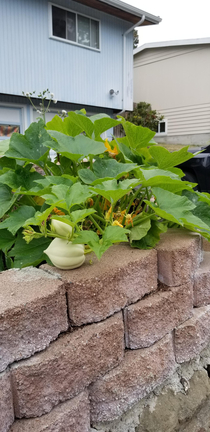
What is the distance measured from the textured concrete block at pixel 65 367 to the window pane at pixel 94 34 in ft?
31.5

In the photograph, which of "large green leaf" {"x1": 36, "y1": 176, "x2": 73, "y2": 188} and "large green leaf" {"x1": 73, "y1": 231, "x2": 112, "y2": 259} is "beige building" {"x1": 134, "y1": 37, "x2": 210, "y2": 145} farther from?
"large green leaf" {"x1": 73, "y1": 231, "x2": 112, "y2": 259}

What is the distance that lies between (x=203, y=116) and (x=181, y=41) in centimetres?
312

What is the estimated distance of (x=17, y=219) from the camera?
33.9 inches

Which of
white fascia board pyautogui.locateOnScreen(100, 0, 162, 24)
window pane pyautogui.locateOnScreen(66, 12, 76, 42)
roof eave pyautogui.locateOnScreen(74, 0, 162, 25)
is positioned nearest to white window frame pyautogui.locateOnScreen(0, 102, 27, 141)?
window pane pyautogui.locateOnScreen(66, 12, 76, 42)

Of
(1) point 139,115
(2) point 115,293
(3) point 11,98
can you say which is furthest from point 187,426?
(1) point 139,115

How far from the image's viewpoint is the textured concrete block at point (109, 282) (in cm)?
77

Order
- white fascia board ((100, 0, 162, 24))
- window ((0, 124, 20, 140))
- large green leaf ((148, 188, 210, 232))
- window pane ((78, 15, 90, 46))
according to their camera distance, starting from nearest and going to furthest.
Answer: large green leaf ((148, 188, 210, 232))
window ((0, 124, 20, 140))
white fascia board ((100, 0, 162, 24))
window pane ((78, 15, 90, 46))

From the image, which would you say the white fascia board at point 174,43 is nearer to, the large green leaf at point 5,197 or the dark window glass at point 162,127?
the dark window glass at point 162,127

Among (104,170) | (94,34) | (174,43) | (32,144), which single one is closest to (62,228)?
(104,170)

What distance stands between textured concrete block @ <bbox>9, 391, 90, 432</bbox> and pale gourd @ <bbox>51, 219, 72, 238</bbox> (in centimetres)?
39

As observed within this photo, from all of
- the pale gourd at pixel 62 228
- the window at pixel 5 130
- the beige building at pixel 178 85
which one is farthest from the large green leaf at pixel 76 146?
the beige building at pixel 178 85

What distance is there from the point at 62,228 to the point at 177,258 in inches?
15.3

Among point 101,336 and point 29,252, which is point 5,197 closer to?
point 29,252

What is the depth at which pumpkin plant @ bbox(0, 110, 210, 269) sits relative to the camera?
30.0 inches
